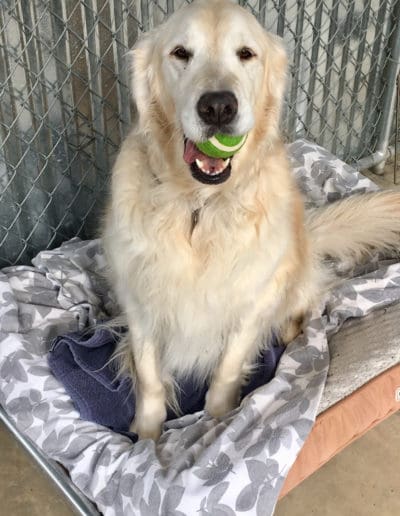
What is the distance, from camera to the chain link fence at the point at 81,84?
2111mm

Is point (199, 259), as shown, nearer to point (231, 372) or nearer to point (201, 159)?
point (201, 159)

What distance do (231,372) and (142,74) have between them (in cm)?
87

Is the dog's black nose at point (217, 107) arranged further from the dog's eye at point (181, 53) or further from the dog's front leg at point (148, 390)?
the dog's front leg at point (148, 390)

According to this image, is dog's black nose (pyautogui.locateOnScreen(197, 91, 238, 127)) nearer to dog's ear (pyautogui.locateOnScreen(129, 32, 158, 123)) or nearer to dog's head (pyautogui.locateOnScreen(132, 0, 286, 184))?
dog's head (pyautogui.locateOnScreen(132, 0, 286, 184))

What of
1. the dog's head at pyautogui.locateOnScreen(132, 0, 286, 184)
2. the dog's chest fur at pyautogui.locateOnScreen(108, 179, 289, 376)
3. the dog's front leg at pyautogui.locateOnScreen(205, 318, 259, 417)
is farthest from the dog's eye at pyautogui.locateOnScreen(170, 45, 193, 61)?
the dog's front leg at pyautogui.locateOnScreen(205, 318, 259, 417)

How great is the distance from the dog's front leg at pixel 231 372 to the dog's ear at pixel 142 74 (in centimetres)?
65

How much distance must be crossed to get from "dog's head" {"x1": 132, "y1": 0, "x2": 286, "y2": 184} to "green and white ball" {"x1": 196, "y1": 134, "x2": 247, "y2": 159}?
2cm

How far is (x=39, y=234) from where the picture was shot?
244 centimetres

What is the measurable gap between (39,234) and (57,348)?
0.72 metres

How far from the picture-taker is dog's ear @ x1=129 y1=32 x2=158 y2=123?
5.04 feet

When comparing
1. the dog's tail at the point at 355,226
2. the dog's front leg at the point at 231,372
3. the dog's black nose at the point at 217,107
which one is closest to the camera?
the dog's black nose at the point at 217,107

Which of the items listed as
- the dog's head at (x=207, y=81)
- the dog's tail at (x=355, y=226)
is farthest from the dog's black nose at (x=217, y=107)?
the dog's tail at (x=355, y=226)

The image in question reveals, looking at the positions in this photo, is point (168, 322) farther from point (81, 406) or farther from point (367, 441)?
point (367, 441)

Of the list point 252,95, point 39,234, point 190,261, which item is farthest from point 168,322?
point 39,234
